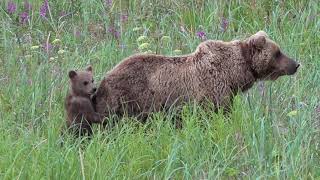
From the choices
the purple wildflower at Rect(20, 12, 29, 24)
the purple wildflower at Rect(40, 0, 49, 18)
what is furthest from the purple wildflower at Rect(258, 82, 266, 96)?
the purple wildflower at Rect(20, 12, 29, 24)

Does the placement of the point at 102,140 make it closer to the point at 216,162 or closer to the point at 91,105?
the point at 91,105

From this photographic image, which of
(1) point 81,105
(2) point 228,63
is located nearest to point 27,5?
(1) point 81,105

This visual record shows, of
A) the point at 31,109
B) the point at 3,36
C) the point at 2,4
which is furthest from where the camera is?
the point at 2,4

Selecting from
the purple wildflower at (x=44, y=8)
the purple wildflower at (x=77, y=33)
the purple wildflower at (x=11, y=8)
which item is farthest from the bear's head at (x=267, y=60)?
the purple wildflower at (x=11, y=8)

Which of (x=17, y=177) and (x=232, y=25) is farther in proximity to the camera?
A: (x=232, y=25)

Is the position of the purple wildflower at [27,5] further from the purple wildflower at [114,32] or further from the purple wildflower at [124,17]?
the purple wildflower at [114,32]

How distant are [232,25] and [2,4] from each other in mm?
2816

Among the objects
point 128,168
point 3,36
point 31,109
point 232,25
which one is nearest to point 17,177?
point 128,168

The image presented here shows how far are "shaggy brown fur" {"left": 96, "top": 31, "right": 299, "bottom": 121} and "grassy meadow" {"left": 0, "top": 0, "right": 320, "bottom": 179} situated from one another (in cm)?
18

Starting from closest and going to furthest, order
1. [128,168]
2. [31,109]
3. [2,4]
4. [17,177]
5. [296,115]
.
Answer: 1. [17,177]
2. [128,168]
3. [296,115]
4. [31,109]
5. [2,4]

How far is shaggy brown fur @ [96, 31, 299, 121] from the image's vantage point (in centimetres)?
676

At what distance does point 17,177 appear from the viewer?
16.6 feet

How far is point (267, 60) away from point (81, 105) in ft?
5.43

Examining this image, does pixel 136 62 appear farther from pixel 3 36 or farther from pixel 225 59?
pixel 3 36
